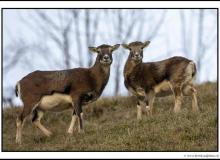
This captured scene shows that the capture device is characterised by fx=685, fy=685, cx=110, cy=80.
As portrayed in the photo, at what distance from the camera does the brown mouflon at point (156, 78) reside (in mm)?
20578

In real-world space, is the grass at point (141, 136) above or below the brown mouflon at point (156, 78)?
below

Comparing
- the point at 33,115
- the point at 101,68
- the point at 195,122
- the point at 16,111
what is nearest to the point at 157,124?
the point at 195,122

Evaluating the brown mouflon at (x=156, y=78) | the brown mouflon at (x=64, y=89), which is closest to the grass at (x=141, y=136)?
the brown mouflon at (x=64, y=89)

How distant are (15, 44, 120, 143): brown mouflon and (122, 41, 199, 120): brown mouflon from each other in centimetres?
123

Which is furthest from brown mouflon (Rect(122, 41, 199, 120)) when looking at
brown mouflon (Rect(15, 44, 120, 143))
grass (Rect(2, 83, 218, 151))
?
brown mouflon (Rect(15, 44, 120, 143))

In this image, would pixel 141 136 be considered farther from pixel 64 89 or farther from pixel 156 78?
pixel 156 78

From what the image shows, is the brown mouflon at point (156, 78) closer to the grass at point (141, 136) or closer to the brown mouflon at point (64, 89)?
the grass at point (141, 136)

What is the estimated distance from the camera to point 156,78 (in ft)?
68.3

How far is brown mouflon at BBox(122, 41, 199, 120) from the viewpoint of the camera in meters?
20.6

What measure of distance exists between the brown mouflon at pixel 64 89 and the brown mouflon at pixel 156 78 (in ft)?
4.05

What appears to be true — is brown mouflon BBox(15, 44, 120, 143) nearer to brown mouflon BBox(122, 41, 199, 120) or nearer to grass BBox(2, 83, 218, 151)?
grass BBox(2, 83, 218, 151)

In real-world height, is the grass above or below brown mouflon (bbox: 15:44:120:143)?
below

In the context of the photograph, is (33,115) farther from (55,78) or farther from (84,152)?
(84,152)

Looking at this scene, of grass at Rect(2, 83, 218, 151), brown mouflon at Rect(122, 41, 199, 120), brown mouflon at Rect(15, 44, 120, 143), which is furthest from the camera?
brown mouflon at Rect(122, 41, 199, 120)
